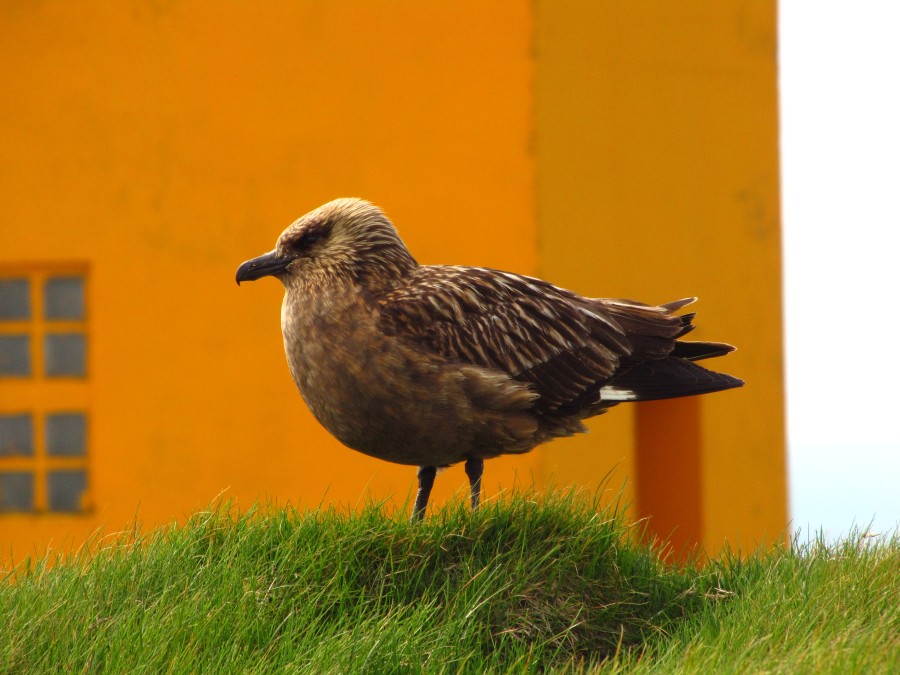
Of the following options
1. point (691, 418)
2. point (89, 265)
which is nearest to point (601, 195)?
point (691, 418)

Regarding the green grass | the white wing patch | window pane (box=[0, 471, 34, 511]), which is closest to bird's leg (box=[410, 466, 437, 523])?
the green grass

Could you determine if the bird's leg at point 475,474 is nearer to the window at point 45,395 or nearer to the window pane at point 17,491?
the window at point 45,395

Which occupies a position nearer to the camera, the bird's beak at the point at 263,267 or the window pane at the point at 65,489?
the bird's beak at the point at 263,267

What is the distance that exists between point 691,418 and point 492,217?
2.03m

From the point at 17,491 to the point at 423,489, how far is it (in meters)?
4.50

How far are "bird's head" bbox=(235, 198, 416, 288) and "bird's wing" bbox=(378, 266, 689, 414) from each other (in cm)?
16

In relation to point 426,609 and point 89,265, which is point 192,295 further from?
point 426,609

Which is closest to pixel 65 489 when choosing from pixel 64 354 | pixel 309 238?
pixel 64 354

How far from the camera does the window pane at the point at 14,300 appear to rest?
7715mm

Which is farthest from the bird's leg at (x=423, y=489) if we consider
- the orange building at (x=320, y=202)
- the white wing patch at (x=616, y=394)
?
the orange building at (x=320, y=202)

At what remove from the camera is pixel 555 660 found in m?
3.75

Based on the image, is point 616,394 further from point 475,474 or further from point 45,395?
point 45,395

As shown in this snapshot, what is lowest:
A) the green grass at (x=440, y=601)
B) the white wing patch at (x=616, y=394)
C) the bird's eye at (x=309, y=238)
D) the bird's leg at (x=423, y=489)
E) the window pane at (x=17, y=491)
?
the window pane at (x=17, y=491)

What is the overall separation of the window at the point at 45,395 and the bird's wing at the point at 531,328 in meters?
4.11
